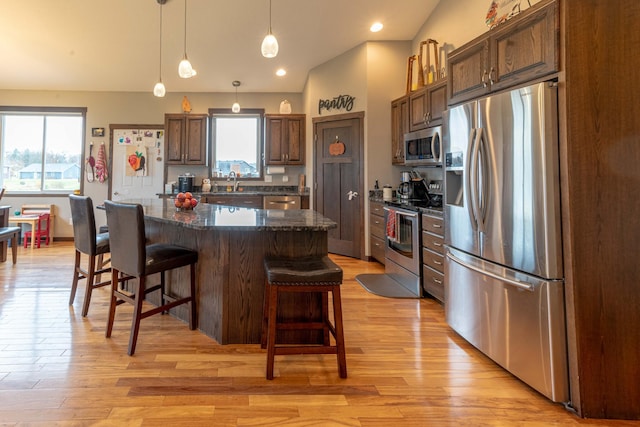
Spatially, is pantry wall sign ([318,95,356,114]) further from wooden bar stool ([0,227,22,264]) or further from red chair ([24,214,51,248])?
red chair ([24,214,51,248])

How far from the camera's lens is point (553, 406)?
5.36 feet

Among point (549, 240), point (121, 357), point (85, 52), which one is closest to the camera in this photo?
point (549, 240)

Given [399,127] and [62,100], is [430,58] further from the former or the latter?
[62,100]

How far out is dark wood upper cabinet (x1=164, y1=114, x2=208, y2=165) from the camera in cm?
596

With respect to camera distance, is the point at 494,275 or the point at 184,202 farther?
the point at 184,202

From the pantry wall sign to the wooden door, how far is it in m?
0.14

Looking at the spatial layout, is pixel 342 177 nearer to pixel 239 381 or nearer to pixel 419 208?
pixel 419 208

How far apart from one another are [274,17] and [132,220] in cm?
314

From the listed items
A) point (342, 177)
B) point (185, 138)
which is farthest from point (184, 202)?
point (185, 138)

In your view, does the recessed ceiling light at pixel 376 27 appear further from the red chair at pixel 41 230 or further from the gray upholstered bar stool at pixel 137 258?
the red chair at pixel 41 230

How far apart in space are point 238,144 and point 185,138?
960 mm

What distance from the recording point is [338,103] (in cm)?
501

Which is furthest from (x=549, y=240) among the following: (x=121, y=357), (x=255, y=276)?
(x=121, y=357)

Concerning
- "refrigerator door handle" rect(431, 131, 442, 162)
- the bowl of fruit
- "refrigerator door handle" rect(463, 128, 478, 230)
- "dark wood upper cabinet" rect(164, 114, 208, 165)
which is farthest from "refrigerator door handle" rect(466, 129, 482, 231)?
"dark wood upper cabinet" rect(164, 114, 208, 165)
